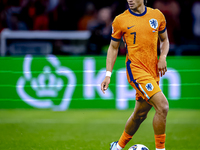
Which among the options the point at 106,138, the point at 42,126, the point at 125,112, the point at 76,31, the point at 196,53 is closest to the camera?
the point at 106,138

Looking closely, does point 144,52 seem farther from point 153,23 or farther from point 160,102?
point 160,102

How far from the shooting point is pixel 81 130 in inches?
266

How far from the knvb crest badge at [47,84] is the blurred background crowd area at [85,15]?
2.09 metres

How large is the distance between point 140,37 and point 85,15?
7.28m

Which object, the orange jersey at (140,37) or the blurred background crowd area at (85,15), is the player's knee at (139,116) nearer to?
the orange jersey at (140,37)

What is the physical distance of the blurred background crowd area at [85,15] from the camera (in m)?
11.0

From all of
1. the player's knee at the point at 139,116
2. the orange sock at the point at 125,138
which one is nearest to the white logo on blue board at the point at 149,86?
the player's knee at the point at 139,116

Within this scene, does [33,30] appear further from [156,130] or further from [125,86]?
[156,130]

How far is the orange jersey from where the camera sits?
438 centimetres

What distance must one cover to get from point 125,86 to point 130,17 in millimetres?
4199

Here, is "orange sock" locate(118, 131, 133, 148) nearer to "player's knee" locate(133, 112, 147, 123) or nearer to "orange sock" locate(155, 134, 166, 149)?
"player's knee" locate(133, 112, 147, 123)

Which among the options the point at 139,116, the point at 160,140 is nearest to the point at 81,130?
the point at 139,116

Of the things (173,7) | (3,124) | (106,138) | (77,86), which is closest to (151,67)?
(106,138)

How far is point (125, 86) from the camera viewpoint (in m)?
8.54
